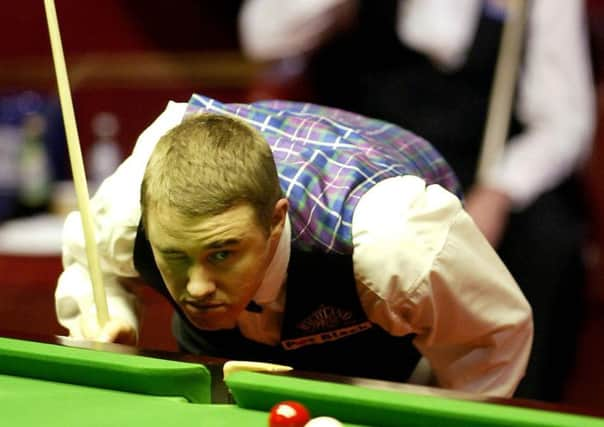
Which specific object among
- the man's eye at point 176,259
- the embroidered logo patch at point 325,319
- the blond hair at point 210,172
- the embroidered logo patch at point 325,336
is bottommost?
the embroidered logo patch at point 325,336

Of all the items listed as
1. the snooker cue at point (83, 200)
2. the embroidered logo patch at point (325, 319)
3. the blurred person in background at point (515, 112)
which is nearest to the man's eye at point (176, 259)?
the snooker cue at point (83, 200)

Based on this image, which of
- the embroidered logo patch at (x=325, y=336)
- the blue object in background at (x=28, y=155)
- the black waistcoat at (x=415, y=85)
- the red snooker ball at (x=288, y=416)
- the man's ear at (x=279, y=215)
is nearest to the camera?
the red snooker ball at (x=288, y=416)

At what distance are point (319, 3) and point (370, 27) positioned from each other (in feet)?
0.74

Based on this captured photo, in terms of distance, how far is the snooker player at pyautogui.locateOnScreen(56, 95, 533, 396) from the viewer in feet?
7.02

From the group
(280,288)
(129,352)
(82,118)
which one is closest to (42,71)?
(82,118)

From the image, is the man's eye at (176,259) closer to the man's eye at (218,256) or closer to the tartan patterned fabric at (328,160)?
the man's eye at (218,256)

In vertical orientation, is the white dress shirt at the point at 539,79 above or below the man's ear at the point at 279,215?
below

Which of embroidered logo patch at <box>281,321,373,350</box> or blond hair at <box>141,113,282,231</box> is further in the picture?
embroidered logo patch at <box>281,321,373,350</box>

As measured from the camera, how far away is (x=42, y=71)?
18.7 feet

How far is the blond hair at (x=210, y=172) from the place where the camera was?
2105 mm

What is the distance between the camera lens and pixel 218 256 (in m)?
2.15

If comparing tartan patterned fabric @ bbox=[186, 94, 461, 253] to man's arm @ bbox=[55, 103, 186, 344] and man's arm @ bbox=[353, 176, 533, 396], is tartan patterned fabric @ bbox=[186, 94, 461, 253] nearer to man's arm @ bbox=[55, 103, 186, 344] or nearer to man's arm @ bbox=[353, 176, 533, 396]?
man's arm @ bbox=[353, 176, 533, 396]

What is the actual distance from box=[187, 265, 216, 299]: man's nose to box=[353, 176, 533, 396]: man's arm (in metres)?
0.33

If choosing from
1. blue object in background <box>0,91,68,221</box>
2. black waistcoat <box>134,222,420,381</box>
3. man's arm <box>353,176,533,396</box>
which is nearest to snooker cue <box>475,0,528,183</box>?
black waistcoat <box>134,222,420,381</box>
